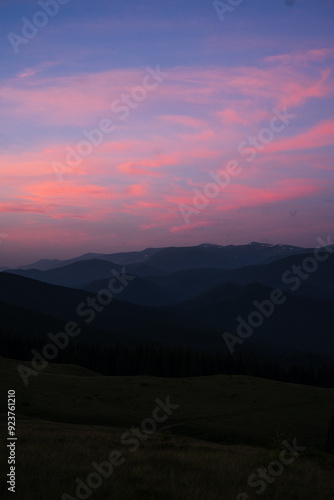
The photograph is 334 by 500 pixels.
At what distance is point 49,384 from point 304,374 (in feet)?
319

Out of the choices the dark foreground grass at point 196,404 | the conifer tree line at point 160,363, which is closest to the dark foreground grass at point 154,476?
the dark foreground grass at point 196,404

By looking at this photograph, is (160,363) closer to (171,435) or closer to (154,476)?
(171,435)

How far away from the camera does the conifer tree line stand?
120938 mm

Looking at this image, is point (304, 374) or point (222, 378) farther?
point (304, 374)

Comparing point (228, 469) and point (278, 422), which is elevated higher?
point (228, 469)

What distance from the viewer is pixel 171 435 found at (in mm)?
33562

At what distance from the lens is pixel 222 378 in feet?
227

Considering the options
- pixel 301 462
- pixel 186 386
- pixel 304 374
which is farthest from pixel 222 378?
pixel 304 374

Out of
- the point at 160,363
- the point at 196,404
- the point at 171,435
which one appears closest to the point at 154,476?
the point at 171,435

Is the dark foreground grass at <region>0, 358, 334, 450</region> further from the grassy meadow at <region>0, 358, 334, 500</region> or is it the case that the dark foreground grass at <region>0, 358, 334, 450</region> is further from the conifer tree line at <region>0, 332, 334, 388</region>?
the conifer tree line at <region>0, 332, 334, 388</region>

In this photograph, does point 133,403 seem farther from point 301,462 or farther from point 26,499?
point 26,499

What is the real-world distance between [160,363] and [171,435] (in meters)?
92.0

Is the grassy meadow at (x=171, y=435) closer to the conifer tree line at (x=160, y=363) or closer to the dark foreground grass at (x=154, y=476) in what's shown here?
the dark foreground grass at (x=154, y=476)

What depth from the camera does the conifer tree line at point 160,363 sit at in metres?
121
